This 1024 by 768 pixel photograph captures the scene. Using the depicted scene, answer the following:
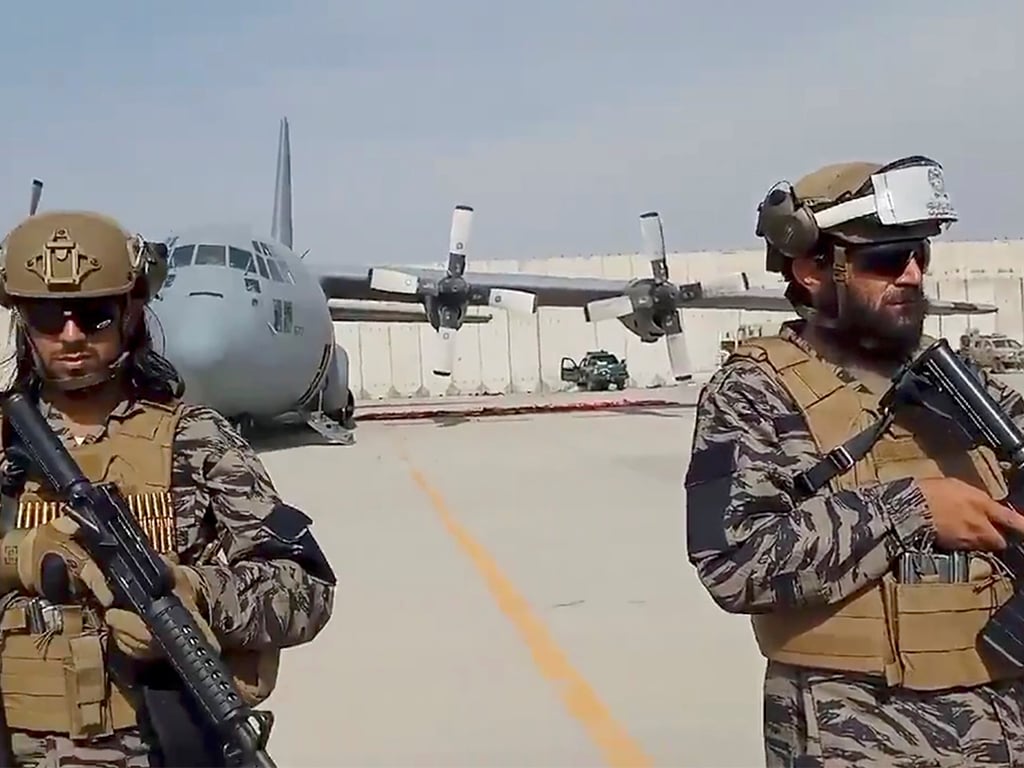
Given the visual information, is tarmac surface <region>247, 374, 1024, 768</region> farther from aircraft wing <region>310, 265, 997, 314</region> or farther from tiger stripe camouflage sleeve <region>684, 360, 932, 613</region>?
aircraft wing <region>310, 265, 997, 314</region>

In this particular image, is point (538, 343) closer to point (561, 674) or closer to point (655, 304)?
point (655, 304)

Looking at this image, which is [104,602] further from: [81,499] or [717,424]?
[717,424]

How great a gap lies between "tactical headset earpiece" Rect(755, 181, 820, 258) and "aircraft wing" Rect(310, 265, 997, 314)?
1893 centimetres

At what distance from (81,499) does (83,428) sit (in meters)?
0.30

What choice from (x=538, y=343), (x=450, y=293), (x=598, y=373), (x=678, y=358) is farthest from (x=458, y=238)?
(x=538, y=343)

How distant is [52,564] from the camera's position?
233cm

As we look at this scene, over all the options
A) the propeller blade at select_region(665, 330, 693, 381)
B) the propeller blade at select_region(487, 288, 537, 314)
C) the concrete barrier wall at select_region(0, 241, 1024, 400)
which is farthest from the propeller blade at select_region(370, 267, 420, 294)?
the concrete barrier wall at select_region(0, 241, 1024, 400)

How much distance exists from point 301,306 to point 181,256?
1763mm

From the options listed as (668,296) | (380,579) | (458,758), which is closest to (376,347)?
(668,296)

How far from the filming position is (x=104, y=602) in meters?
2.31

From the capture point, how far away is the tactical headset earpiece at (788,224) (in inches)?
102

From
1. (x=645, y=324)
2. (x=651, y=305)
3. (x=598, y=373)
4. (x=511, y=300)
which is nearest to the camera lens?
(x=511, y=300)

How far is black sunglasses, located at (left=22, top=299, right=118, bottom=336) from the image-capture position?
2.50 metres

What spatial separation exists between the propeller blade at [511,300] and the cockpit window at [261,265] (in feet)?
22.3
